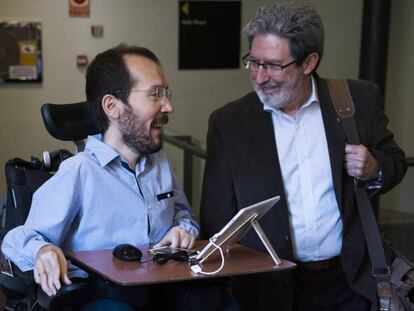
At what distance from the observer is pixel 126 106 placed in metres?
2.11

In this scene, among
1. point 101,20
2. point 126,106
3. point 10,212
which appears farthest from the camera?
point 101,20

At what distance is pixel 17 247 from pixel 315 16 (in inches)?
48.2

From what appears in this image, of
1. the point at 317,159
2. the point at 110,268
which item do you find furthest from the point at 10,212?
the point at 317,159

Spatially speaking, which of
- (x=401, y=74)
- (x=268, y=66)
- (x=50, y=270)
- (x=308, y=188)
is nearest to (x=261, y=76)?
(x=268, y=66)

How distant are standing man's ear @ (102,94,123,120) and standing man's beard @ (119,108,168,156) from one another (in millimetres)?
26

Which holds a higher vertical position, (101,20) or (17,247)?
(101,20)

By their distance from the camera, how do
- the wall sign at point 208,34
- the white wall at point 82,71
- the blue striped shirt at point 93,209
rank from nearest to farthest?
the blue striped shirt at point 93,209
the white wall at point 82,71
the wall sign at point 208,34

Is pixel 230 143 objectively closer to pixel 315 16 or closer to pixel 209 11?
pixel 315 16

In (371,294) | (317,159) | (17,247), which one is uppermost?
(317,159)

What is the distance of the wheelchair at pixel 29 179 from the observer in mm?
2205

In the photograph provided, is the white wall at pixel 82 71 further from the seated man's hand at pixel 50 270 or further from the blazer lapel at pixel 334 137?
the seated man's hand at pixel 50 270

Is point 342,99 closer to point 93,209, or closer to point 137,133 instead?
point 137,133

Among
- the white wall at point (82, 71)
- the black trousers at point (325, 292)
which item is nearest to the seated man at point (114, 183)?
the black trousers at point (325, 292)

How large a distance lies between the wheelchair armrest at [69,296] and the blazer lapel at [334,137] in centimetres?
89
